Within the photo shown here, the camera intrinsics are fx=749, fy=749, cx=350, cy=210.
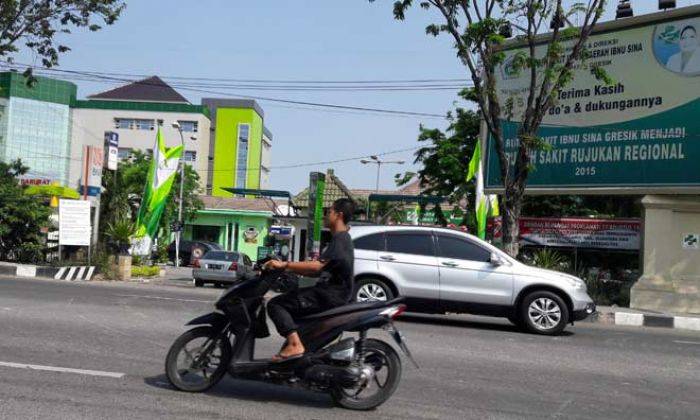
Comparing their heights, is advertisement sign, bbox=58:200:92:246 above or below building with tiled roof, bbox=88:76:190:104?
below

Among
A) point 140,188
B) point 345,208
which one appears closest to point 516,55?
point 345,208

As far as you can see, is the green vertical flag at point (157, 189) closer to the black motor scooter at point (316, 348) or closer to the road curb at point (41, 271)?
the road curb at point (41, 271)

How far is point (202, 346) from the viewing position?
630 centimetres

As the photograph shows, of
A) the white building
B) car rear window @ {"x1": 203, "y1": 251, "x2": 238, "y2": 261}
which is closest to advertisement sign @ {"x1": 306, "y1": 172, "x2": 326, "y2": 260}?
car rear window @ {"x1": 203, "y1": 251, "x2": 238, "y2": 261}

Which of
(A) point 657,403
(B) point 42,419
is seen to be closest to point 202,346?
(B) point 42,419

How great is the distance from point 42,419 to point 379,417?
249 cm

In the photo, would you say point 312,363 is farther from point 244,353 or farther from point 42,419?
point 42,419

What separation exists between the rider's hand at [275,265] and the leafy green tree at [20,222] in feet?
63.4

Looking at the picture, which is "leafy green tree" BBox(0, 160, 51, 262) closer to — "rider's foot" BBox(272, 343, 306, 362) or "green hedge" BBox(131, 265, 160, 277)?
"green hedge" BBox(131, 265, 160, 277)

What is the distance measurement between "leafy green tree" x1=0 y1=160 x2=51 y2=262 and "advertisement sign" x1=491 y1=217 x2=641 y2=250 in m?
15.0

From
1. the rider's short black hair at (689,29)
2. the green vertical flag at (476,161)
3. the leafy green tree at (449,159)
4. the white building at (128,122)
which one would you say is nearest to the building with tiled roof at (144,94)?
the white building at (128,122)

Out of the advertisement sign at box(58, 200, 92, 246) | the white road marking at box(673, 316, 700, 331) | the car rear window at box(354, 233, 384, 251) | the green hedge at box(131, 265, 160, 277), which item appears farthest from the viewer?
the green hedge at box(131, 265, 160, 277)

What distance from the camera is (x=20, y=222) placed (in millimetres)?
23500

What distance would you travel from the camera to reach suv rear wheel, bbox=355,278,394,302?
1227 cm
